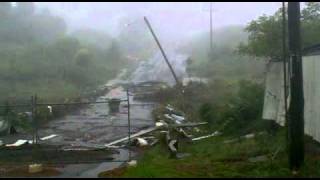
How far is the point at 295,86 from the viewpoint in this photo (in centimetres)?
1051

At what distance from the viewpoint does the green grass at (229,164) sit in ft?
35.4

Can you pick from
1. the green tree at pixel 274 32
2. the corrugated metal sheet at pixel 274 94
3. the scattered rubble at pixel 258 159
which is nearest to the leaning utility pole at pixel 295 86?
the scattered rubble at pixel 258 159

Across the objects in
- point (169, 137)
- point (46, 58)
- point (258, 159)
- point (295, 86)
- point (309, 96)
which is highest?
point (46, 58)

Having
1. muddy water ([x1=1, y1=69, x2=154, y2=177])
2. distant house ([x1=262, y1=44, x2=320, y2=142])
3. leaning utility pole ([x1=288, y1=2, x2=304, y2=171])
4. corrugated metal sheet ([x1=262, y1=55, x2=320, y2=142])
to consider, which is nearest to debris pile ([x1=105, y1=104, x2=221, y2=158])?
muddy water ([x1=1, y1=69, x2=154, y2=177])

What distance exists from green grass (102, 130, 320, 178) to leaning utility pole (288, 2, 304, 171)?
0.67m

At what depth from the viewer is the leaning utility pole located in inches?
410

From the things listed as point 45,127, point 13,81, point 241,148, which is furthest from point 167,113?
point 13,81

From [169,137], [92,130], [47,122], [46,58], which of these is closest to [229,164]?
[169,137]

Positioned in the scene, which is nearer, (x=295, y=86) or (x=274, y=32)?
(x=295, y=86)

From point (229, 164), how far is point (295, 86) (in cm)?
281

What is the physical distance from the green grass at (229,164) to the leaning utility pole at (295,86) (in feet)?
2.20

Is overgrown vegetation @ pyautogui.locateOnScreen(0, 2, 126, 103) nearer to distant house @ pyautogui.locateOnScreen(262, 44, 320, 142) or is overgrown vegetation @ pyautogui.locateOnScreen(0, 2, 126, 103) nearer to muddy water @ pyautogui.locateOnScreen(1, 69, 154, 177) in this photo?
muddy water @ pyautogui.locateOnScreen(1, 69, 154, 177)

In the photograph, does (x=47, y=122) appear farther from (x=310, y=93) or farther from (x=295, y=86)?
(x=295, y=86)

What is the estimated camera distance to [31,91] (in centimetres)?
3878
